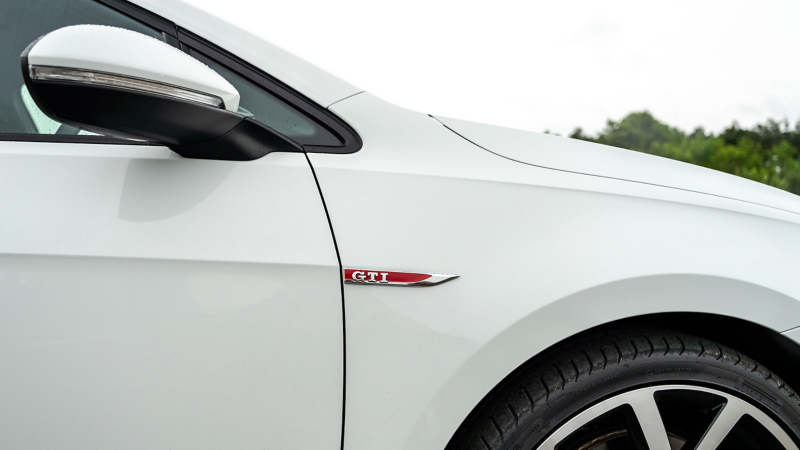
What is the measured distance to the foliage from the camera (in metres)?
13.3

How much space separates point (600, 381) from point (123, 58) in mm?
1011

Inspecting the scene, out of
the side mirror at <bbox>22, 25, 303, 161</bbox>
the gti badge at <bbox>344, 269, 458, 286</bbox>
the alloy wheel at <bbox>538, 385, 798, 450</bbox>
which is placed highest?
the side mirror at <bbox>22, 25, 303, 161</bbox>

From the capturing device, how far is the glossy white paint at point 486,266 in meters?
0.98

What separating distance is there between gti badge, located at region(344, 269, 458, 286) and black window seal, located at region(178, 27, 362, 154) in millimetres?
281

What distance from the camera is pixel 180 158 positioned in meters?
1.01

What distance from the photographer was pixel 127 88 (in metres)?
0.82

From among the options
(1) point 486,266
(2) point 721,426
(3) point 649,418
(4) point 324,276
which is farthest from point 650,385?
(4) point 324,276

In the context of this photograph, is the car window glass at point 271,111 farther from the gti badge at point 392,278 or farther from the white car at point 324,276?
the gti badge at point 392,278

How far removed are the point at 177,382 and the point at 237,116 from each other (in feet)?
1.55

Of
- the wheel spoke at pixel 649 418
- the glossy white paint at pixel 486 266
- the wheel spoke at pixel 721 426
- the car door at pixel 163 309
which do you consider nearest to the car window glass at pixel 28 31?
the car door at pixel 163 309

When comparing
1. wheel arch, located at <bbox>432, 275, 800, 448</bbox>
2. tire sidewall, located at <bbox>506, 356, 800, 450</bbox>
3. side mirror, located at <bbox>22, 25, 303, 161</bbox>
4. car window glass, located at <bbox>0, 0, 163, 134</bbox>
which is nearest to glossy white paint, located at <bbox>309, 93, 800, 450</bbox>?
wheel arch, located at <bbox>432, 275, 800, 448</bbox>

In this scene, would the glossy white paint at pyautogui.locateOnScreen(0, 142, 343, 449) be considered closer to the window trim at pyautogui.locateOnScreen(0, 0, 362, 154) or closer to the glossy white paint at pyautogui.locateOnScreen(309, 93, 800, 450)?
the glossy white paint at pyautogui.locateOnScreen(309, 93, 800, 450)

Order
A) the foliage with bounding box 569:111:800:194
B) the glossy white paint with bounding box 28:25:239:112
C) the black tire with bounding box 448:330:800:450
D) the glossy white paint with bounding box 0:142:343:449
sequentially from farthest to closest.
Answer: the foliage with bounding box 569:111:800:194, the black tire with bounding box 448:330:800:450, the glossy white paint with bounding box 0:142:343:449, the glossy white paint with bounding box 28:25:239:112

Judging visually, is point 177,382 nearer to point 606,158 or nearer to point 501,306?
point 501,306
